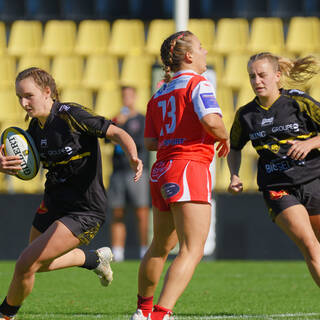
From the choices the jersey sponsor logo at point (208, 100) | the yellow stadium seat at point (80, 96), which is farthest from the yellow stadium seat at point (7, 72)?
the jersey sponsor logo at point (208, 100)

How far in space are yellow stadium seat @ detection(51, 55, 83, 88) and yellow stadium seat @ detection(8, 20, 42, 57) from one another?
0.64 meters

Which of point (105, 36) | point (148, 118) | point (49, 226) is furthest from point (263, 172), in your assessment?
point (105, 36)

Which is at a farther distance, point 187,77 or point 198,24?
point 198,24

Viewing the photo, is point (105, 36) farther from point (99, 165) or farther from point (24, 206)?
point (99, 165)

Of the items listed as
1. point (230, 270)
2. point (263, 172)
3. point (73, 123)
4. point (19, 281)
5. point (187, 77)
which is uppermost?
point (187, 77)

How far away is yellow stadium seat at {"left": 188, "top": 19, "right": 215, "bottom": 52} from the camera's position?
1260cm

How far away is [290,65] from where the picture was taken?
18.0 ft

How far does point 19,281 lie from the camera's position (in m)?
4.75

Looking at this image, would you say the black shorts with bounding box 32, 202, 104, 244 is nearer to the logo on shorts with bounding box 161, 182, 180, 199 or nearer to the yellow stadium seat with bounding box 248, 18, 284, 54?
the logo on shorts with bounding box 161, 182, 180, 199

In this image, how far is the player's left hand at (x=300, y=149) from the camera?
5016 mm

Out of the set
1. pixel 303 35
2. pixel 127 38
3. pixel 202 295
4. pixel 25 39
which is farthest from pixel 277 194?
pixel 25 39

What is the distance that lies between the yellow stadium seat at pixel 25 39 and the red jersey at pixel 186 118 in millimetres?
9064

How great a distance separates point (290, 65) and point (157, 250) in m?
1.70

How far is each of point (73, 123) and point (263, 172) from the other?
1341 mm
